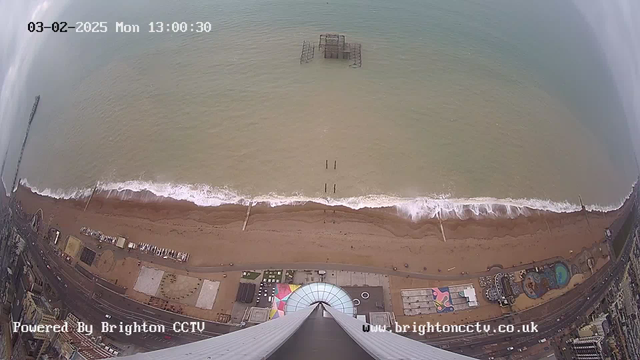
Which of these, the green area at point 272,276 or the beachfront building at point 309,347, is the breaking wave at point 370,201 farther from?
the beachfront building at point 309,347

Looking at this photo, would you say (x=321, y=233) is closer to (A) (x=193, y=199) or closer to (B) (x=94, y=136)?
(A) (x=193, y=199)

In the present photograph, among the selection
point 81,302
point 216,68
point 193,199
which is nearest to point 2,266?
point 81,302

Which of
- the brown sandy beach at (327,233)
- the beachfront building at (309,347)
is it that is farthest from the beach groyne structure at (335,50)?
the beachfront building at (309,347)

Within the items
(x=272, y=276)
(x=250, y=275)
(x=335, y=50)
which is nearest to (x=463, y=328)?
(x=272, y=276)

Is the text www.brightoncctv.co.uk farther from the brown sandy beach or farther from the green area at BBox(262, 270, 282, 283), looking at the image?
the green area at BBox(262, 270, 282, 283)

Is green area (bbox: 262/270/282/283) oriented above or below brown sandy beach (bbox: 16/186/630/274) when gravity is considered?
below

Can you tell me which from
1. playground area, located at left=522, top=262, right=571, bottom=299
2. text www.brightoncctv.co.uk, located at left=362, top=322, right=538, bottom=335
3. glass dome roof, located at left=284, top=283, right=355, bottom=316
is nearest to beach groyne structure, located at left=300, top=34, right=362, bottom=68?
glass dome roof, located at left=284, top=283, right=355, bottom=316
